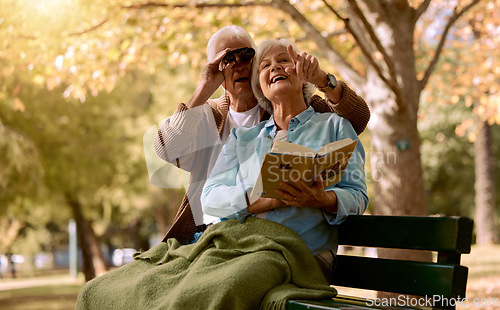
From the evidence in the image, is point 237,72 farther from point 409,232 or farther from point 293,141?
point 409,232

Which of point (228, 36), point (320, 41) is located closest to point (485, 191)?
point (320, 41)

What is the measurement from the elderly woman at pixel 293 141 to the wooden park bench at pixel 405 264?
134 mm

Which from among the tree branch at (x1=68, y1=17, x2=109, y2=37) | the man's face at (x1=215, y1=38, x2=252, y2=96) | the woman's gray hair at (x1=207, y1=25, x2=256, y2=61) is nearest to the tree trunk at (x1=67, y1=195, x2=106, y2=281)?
the tree branch at (x1=68, y1=17, x2=109, y2=37)

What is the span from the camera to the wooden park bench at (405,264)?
2285 mm

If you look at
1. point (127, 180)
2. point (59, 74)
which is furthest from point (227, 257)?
point (127, 180)

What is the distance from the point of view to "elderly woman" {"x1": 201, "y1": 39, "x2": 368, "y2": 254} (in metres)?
2.57

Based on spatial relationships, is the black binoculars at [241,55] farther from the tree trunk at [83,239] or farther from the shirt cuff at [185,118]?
the tree trunk at [83,239]

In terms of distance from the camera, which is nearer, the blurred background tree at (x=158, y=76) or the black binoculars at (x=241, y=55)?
the black binoculars at (x=241, y=55)

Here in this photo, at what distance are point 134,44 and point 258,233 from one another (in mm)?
5591

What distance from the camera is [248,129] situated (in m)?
2.98

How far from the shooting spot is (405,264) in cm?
251

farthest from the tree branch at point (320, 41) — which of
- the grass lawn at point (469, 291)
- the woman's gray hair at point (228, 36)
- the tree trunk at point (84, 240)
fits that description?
the tree trunk at point (84, 240)

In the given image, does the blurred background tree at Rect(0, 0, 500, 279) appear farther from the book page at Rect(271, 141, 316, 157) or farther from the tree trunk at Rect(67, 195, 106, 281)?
the book page at Rect(271, 141, 316, 157)

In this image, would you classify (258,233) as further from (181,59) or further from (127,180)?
(127,180)
